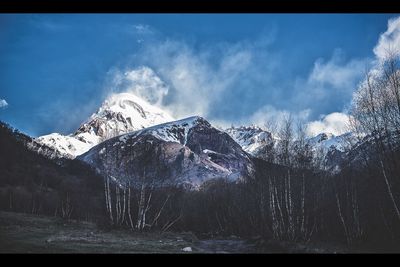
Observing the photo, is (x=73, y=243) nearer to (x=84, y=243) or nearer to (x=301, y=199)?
(x=84, y=243)

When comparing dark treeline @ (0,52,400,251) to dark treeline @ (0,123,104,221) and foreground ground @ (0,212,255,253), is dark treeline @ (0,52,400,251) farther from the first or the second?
foreground ground @ (0,212,255,253)

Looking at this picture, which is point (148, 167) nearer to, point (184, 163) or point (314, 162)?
point (314, 162)

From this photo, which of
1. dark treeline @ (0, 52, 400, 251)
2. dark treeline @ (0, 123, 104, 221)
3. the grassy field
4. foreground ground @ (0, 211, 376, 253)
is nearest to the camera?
the grassy field

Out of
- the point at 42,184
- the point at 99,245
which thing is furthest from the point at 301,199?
the point at 42,184

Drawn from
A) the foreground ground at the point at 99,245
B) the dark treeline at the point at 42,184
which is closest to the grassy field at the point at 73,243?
the foreground ground at the point at 99,245

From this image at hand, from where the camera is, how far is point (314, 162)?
93.6 ft

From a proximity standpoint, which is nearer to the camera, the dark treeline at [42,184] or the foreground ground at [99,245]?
the foreground ground at [99,245]

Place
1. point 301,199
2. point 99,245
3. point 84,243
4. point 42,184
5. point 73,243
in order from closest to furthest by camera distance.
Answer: point 73,243 < point 99,245 < point 84,243 < point 301,199 < point 42,184

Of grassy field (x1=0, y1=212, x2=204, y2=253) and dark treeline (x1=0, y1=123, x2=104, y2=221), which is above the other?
dark treeline (x1=0, y1=123, x2=104, y2=221)

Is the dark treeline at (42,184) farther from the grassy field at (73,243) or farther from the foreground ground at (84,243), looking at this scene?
the grassy field at (73,243)

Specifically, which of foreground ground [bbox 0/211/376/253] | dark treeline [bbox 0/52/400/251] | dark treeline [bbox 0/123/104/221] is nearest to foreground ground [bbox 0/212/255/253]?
foreground ground [bbox 0/211/376/253]

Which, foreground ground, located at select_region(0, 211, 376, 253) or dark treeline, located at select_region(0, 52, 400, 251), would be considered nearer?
foreground ground, located at select_region(0, 211, 376, 253)
